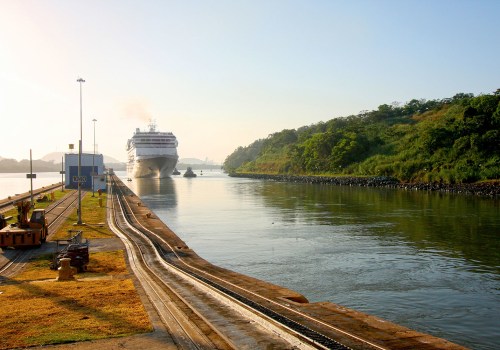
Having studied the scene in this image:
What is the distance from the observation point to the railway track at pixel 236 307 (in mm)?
12008

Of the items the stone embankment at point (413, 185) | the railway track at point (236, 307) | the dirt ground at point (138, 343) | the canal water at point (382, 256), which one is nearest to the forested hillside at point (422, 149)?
the stone embankment at point (413, 185)

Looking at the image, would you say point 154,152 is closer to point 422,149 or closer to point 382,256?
point 422,149

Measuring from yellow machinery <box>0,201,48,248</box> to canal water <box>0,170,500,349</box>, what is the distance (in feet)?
33.8

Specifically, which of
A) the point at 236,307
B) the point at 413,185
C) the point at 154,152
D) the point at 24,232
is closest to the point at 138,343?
the point at 236,307

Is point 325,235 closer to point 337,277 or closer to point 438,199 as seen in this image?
point 337,277

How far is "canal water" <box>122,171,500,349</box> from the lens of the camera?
1917 cm

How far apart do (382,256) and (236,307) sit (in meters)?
17.4

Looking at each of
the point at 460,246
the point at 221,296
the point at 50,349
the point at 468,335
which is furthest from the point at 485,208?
the point at 50,349

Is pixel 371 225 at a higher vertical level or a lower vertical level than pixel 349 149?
lower

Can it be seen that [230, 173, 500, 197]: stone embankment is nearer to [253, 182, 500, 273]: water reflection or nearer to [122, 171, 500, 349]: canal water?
[253, 182, 500, 273]: water reflection

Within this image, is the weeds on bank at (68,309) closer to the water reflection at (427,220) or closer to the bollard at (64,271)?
the bollard at (64,271)

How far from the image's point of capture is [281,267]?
27953 millimetres

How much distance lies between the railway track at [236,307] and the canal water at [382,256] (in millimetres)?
4228

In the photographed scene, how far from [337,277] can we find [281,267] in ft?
13.0
